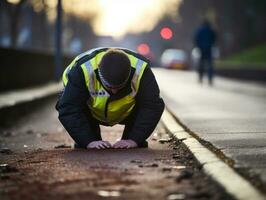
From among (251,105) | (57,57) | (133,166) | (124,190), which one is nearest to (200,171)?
(133,166)

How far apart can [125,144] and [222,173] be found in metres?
2.19

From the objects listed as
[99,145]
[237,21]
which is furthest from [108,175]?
[237,21]

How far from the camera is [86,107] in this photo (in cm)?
713

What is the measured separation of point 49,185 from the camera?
16.4 ft

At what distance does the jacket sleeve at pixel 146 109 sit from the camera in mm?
7008

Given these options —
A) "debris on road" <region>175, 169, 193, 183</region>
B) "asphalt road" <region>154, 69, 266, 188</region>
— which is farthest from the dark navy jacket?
"debris on road" <region>175, 169, 193, 183</region>

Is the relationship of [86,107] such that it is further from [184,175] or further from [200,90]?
[200,90]

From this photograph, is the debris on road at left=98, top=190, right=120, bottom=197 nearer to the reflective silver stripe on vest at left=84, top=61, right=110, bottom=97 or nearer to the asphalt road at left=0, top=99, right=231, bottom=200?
the asphalt road at left=0, top=99, right=231, bottom=200

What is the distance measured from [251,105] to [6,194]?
945cm

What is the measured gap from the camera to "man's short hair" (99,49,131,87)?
6.45 m

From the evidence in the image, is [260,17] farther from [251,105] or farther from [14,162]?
[14,162]

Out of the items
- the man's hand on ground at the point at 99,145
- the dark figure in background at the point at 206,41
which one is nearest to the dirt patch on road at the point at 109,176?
the man's hand on ground at the point at 99,145

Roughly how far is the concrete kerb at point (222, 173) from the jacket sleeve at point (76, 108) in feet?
3.34

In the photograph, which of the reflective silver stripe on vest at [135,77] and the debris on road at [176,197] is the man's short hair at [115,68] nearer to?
the reflective silver stripe on vest at [135,77]
